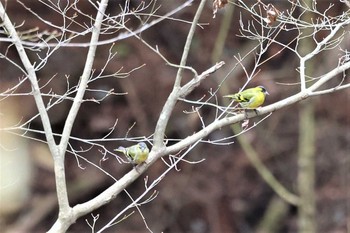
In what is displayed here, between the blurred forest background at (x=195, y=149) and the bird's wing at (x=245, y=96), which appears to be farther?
the blurred forest background at (x=195, y=149)

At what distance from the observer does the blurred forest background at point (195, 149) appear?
963 cm

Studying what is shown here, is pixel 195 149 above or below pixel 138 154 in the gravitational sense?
below

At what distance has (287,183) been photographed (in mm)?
10188

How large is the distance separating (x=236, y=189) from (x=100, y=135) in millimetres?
1909

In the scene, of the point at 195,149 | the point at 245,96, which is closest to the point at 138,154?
the point at 245,96

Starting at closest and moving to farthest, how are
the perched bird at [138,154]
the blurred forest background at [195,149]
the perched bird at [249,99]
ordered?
the perched bird at [138,154] → the perched bird at [249,99] → the blurred forest background at [195,149]

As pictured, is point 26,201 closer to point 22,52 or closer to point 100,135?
point 100,135

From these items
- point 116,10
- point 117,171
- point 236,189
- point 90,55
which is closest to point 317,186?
point 236,189

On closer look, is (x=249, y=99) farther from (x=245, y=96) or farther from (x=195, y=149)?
(x=195, y=149)

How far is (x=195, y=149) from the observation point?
33.0 ft

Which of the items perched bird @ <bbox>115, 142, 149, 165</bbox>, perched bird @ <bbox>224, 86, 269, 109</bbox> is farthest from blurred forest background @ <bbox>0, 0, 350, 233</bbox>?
perched bird @ <bbox>115, 142, 149, 165</bbox>

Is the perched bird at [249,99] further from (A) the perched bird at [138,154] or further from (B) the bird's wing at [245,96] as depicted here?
(A) the perched bird at [138,154]

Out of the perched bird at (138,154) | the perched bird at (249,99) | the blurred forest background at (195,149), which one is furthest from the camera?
the blurred forest background at (195,149)

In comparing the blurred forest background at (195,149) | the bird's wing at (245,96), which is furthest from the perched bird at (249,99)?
the blurred forest background at (195,149)
